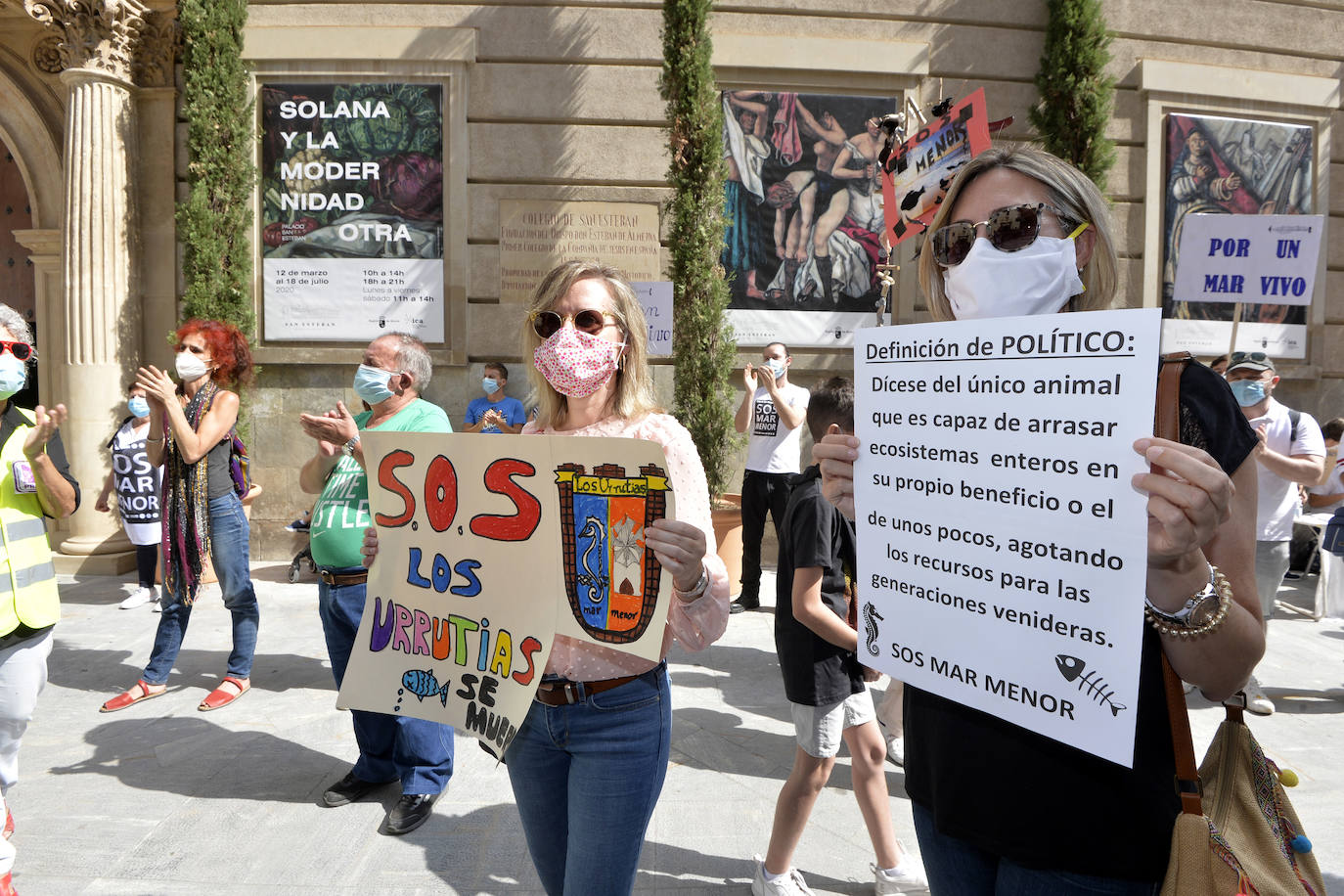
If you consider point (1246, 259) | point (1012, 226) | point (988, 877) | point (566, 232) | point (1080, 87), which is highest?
point (1080, 87)

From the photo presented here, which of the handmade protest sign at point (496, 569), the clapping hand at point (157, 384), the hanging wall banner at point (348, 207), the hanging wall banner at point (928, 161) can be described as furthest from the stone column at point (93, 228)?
the hanging wall banner at point (928, 161)

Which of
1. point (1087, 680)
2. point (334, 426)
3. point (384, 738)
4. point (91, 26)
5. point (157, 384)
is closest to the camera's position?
point (1087, 680)

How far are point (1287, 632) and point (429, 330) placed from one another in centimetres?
855

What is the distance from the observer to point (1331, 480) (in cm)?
774

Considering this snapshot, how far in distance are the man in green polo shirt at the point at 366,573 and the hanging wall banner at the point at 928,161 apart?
2059 mm

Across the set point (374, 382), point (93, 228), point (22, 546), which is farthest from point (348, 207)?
point (22, 546)

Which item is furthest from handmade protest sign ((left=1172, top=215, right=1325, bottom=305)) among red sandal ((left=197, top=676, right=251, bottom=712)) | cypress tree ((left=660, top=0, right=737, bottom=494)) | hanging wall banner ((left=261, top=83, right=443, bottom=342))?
hanging wall banner ((left=261, top=83, right=443, bottom=342))

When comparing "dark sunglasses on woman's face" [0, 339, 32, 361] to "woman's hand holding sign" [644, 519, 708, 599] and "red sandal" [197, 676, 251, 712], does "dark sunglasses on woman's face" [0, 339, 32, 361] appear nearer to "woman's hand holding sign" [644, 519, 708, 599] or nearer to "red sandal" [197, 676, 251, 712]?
"red sandal" [197, 676, 251, 712]

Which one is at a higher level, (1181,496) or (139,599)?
(1181,496)

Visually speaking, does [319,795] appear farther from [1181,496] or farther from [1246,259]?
[1246,259]

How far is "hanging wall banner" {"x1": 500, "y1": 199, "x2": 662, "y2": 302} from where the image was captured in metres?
9.13

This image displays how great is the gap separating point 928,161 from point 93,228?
8932 millimetres

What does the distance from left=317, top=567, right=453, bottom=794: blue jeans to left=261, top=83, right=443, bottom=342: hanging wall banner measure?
19.1 feet

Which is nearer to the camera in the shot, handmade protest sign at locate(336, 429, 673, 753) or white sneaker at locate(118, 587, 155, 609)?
handmade protest sign at locate(336, 429, 673, 753)
